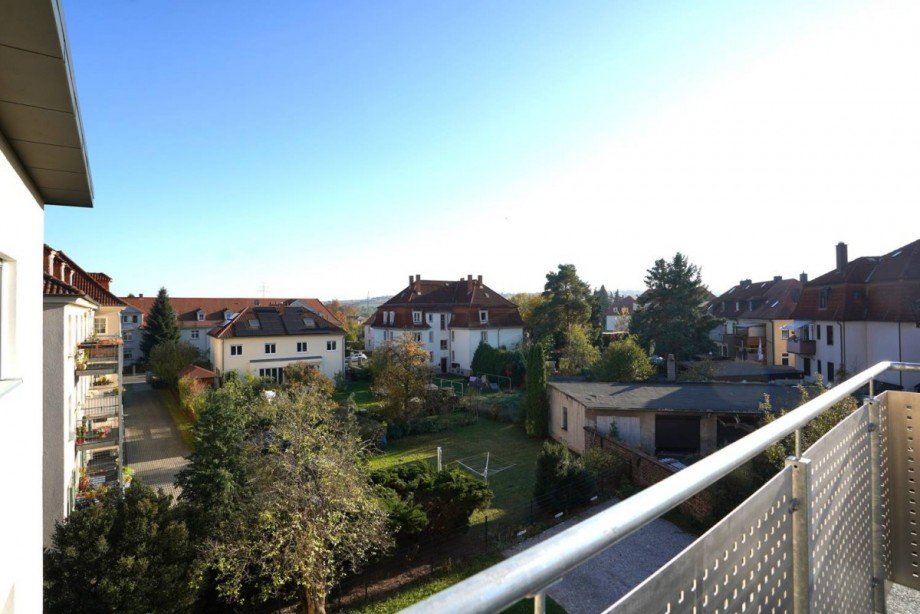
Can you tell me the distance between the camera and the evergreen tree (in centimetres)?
3825

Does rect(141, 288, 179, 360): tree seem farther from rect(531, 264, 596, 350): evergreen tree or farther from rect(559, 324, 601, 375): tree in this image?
rect(559, 324, 601, 375): tree

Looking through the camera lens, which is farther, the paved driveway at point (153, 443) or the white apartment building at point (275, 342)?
the white apartment building at point (275, 342)

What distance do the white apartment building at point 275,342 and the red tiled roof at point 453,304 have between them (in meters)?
9.50

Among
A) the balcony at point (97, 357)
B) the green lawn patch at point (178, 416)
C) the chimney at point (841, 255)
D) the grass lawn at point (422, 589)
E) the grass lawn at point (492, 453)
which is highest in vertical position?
the chimney at point (841, 255)

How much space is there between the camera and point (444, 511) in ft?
38.6

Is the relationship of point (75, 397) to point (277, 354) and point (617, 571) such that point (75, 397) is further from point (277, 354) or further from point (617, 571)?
point (277, 354)

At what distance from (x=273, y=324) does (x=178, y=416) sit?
8307mm

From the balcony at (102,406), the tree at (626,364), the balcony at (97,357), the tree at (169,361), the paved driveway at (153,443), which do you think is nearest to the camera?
the balcony at (97,357)

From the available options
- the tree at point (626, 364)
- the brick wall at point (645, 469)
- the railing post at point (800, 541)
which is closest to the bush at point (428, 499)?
the brick wall at point (645, 469)

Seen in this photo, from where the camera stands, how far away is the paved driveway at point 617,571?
9.12 m

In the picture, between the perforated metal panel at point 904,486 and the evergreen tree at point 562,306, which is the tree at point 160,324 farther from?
the perforated metal panel at point 904,486

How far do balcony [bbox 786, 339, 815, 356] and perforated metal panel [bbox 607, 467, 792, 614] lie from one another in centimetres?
3193

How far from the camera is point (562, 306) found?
38.3 meters

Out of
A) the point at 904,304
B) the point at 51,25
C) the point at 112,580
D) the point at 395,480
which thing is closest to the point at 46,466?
the point at 112,580
